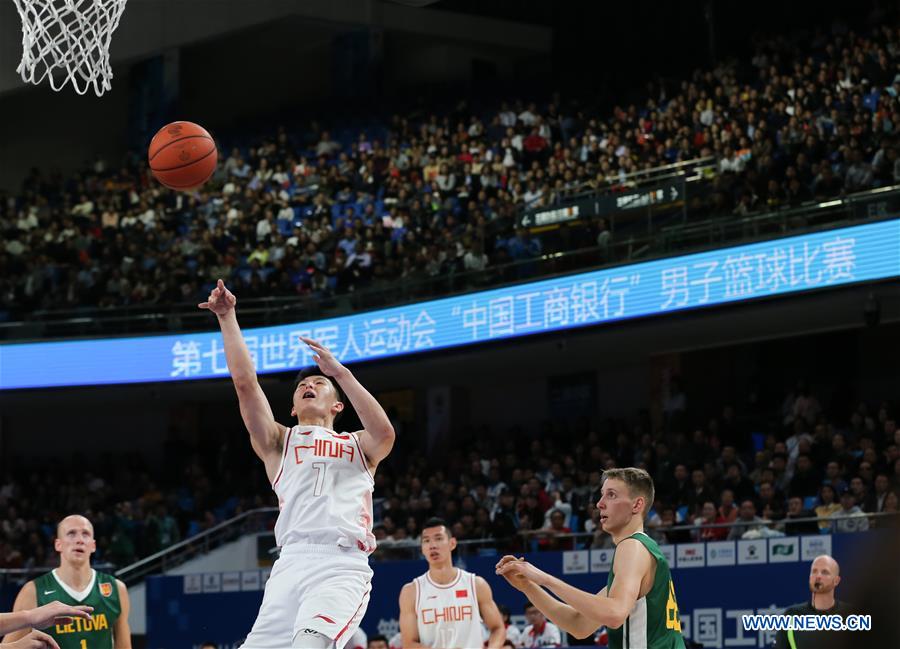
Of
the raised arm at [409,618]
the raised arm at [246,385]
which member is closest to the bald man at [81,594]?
the raised arm at [246,385]

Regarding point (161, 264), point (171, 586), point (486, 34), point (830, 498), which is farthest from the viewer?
point (486, 34)

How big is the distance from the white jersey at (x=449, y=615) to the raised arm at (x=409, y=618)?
0.12 ft

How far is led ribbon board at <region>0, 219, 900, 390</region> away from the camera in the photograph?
606 inches

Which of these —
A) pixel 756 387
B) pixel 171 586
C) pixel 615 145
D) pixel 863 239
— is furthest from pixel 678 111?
pixel 171 586

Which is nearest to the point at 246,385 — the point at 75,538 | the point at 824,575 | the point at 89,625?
the point at 75,538

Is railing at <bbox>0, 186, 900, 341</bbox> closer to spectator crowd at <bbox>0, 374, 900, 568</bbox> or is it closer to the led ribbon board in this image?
the led ribbon board

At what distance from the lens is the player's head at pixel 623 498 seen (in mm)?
5227

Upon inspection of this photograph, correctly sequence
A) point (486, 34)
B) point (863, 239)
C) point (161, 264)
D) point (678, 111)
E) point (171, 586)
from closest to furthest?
point (863, 239) → point (171, 586) → point (678, 111) → point (161, 264) → point (486, 34)

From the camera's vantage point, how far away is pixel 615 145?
817 inches

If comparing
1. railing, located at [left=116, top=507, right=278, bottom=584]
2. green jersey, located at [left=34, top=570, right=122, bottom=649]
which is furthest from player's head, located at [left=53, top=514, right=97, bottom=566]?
railing, located at [left=116, top=507, right=278, bottom=584]

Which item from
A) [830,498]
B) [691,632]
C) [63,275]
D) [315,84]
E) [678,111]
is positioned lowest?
[691,632]

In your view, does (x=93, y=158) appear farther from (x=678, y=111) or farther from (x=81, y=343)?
(x=678, y=111)

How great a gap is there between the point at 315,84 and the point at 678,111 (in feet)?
41.9

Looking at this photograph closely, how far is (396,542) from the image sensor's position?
1554 centimetres
